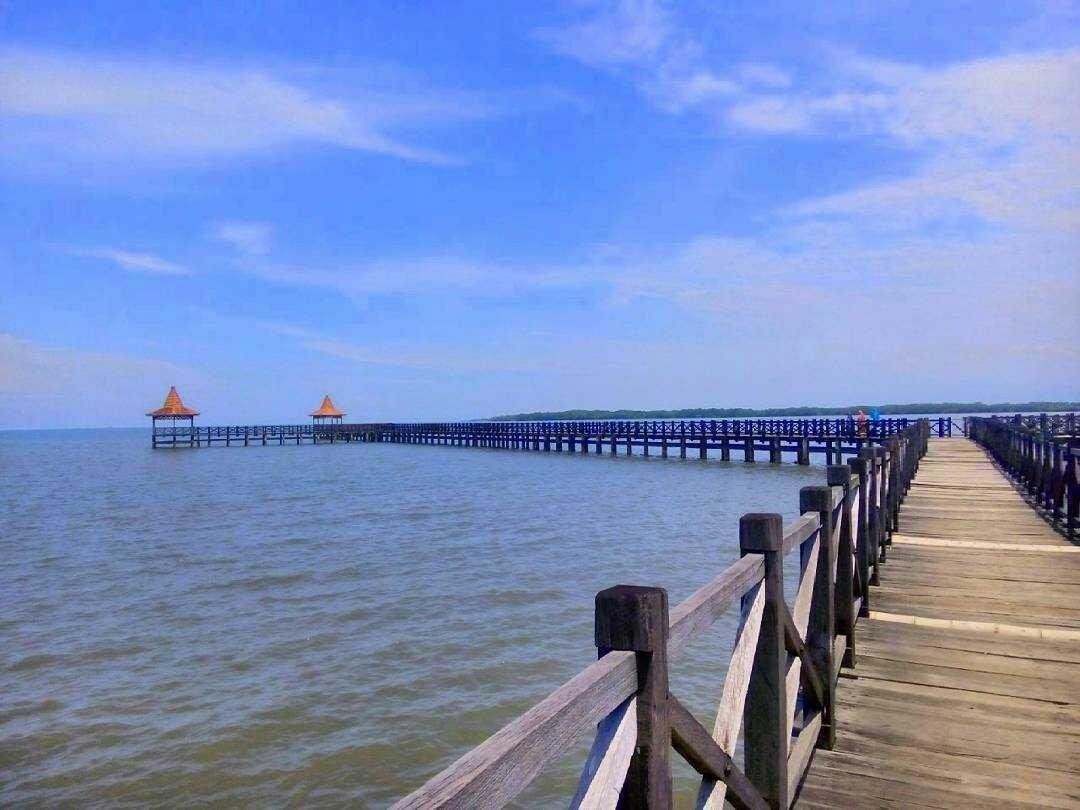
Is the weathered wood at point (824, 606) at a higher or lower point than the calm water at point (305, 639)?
higher

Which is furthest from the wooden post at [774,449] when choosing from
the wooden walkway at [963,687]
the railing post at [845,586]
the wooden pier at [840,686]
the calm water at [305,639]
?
the railing post at [845,586]

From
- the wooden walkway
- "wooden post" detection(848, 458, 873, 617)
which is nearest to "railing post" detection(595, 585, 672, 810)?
the wooden walkway

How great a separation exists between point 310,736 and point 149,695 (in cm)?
241

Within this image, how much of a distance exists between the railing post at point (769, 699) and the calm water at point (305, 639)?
349cm

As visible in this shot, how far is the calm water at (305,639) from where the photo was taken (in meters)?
6.71

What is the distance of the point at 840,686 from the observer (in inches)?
Answer: 196

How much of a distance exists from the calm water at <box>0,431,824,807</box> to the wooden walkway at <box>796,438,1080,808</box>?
212 cm

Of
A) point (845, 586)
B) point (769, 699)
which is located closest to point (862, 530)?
point (845, 586)

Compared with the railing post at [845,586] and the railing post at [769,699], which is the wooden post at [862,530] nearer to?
the railing post at [845,586]

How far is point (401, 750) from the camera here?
6898mm

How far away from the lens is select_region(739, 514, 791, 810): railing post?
A: 2930 millimetres

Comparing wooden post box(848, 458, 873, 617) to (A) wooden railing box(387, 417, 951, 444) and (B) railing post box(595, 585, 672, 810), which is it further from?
(A) wooden railing box(387, 417, 951, 444)

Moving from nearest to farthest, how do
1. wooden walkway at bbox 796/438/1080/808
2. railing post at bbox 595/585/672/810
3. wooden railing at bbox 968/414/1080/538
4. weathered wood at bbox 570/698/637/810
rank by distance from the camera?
1. weathered wood at bbox 570/698/637/810
2. railing post at bbox 595/585/672/810
3. wooden walkway at bbox 796/438/1080/808
4. wooden railing at bbox 968/414/1080/538

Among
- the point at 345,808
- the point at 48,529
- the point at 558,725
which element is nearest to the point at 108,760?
the point at 345,808
